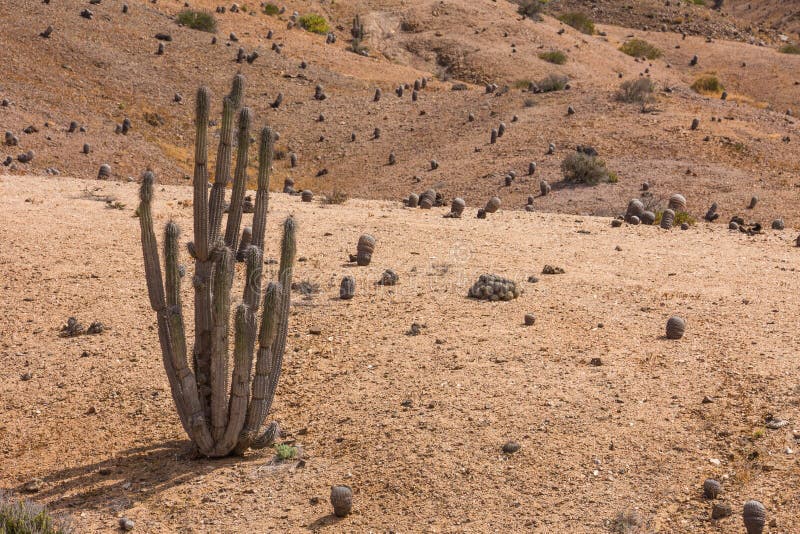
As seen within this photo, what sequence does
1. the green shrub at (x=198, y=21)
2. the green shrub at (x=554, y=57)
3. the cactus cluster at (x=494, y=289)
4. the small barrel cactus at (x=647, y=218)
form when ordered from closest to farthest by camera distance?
1. the cactus cluster at (x=494, y=289)
2. the small barrel cactus at (x=647, y=218)
3. the green shrub at (x=198, y=21)
4. the green shrub at (x=554, y=57)

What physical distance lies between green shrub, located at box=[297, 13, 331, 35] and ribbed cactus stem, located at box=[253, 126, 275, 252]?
121 feet

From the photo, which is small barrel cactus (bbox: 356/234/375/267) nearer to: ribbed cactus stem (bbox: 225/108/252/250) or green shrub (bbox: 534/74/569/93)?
ribbed cactus stem (bbox: 225/108/252/250)

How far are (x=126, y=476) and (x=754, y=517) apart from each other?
508 cm

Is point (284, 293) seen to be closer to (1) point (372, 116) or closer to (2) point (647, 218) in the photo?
(2) point (647, 218)

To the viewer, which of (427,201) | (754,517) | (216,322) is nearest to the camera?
(754,517)

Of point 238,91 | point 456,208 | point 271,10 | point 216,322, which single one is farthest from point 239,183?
point 271,10

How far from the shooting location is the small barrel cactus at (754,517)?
6.54 m

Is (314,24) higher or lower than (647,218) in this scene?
higher

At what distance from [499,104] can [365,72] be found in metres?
8.65

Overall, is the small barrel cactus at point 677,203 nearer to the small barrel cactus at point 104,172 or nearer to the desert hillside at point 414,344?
the desert hillside at point 414,344

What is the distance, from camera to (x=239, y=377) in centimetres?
800

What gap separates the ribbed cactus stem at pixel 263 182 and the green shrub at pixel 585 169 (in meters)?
15.9

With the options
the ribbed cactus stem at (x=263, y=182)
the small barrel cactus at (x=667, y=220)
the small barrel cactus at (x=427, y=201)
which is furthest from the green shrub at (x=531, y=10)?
the ribbed cactus stem at (x=263, y=182)

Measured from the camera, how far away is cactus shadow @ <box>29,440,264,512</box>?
7477mm
